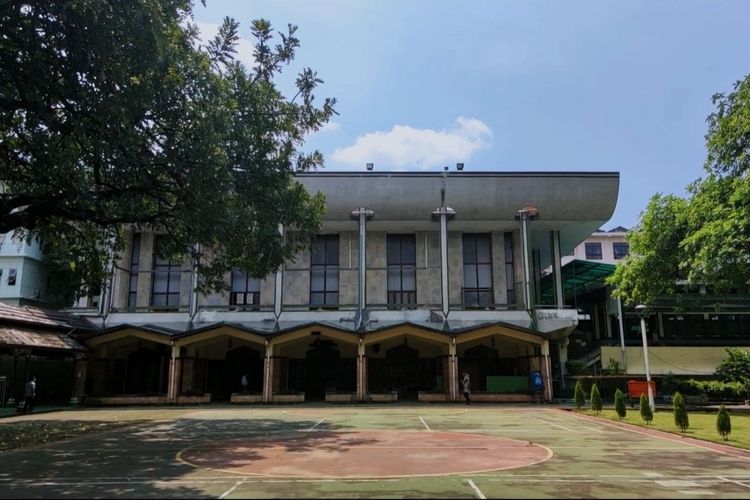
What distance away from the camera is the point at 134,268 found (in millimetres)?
38812

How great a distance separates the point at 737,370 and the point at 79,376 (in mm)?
35635

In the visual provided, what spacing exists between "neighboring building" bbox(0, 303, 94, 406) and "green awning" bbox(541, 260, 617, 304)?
30.0 meters

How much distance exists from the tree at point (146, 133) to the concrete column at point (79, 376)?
509 inches

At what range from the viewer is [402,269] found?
126ft

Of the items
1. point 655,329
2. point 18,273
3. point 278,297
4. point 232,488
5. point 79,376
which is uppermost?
point 18,273

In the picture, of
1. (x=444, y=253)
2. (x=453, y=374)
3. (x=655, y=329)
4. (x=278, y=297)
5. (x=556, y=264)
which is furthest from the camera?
(x=655, y=329)

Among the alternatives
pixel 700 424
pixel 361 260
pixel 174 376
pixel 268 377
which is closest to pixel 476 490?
pixel 700 424

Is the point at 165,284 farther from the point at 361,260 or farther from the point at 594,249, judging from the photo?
the point at 594,249

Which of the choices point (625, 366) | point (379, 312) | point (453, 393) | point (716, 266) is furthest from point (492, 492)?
point (625, 366)

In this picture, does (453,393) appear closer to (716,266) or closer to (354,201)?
(354,201)

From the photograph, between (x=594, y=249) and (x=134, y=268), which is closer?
(x=134, y=268)

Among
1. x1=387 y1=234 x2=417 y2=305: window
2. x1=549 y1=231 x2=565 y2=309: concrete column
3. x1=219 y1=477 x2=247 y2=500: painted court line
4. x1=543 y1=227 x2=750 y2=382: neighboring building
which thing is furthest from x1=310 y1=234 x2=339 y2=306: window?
x1=219 y1=477 x2=247 y2=500: painted court line

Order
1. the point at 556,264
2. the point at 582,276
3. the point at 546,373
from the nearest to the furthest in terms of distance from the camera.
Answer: the point at 546,373, the point at 556,264, the point at 582,276

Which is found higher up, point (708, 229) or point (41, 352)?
point (708, 229)
